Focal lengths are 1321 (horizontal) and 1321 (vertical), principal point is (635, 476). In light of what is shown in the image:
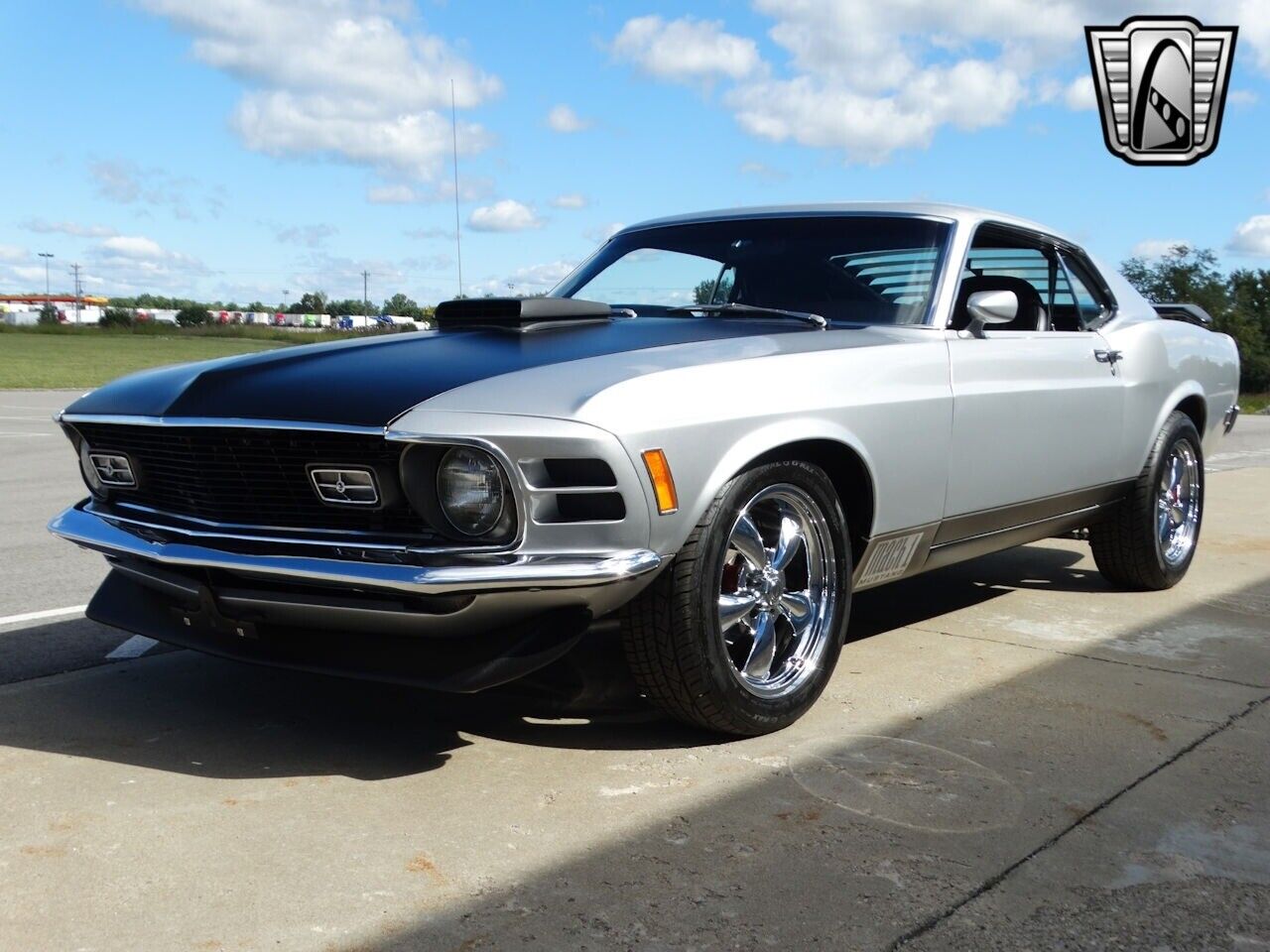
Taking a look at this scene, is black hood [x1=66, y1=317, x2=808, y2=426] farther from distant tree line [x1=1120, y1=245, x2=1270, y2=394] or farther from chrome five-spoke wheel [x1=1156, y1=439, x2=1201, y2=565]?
distant tree line [x1=1120, y1=245, x2=1270, y2=394]

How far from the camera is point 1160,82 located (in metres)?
13.6

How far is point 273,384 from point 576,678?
1155 mm

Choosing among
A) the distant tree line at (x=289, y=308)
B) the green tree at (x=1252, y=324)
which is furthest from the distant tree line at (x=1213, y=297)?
the distant tree line at (x=289, y=308)

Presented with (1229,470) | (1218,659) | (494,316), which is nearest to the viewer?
(494,316)

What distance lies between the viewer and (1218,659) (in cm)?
444

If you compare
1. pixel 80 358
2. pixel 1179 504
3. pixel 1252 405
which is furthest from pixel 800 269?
pixel 1252 405

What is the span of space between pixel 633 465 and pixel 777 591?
2.60 feet

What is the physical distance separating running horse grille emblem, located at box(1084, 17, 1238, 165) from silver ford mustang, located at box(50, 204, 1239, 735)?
8735 mm

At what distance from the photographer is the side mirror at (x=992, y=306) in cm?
426

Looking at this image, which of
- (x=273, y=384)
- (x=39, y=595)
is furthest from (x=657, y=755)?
(x=39, y=595)

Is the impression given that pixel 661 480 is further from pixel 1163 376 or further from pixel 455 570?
pixel 1163 376

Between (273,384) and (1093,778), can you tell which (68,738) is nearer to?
(273,384)

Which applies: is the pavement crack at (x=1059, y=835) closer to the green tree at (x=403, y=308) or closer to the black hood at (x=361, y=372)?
the black hood at (x=361, y=372)

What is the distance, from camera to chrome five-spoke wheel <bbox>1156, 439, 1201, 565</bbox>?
227 inches
